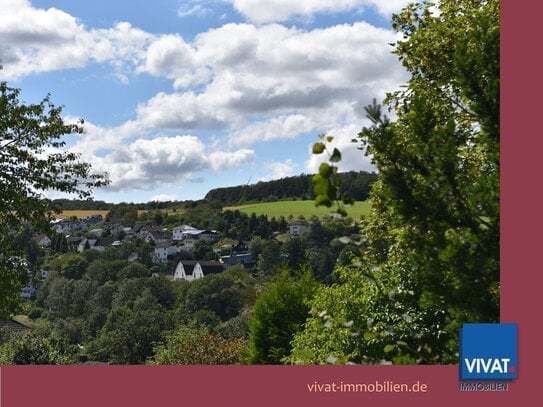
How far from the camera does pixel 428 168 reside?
4.95 meters

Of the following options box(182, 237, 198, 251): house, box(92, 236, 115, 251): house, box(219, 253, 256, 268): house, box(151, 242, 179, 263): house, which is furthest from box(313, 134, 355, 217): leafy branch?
box(182, 237, 198, 251): house

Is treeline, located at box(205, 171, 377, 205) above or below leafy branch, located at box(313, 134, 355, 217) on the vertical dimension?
above

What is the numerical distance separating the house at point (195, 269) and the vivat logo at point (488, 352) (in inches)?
4704

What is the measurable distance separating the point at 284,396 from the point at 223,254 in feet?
438

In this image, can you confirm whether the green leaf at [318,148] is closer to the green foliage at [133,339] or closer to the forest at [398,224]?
the forest at [398,224]

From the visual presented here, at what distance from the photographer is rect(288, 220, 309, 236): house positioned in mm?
117400

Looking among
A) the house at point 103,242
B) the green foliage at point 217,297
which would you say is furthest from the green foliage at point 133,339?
the house at point 103,242

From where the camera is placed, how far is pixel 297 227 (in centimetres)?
11906

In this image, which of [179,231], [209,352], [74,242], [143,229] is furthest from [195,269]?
[209,352]

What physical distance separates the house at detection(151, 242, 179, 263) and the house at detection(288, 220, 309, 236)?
30.9 metres

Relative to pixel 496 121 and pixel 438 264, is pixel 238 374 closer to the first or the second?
pixel 438 264

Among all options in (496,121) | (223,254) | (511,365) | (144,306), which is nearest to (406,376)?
(511,365)

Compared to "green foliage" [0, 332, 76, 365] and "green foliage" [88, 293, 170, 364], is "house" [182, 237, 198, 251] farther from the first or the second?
"green foliage" [0, 332, 76, 365]

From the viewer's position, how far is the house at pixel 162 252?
138375 millimetres
